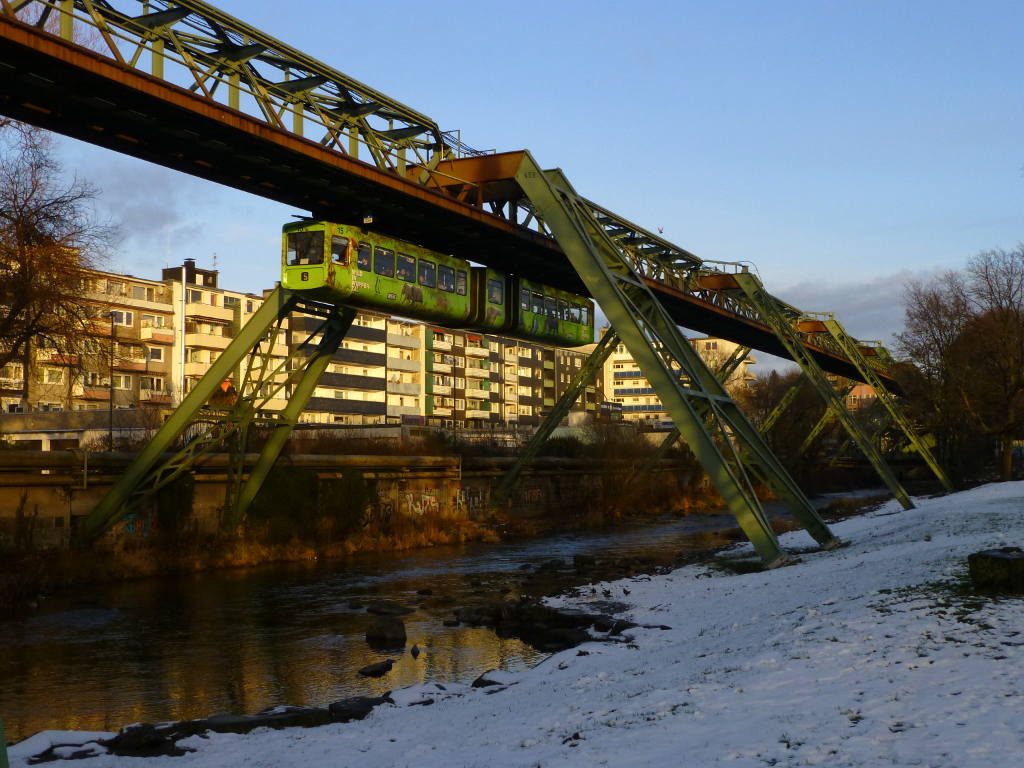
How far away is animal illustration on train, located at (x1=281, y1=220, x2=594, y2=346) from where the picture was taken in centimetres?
2944

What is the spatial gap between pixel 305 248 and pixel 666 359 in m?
11.7

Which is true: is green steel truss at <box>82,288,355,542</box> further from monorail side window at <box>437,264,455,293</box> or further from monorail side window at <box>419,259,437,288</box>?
monorail side window at <box>437,264,455,293</box>

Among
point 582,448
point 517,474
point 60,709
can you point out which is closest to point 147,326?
point 582,448

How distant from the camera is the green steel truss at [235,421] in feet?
96.0

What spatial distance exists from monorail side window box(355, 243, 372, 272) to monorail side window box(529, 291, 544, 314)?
10.4 m

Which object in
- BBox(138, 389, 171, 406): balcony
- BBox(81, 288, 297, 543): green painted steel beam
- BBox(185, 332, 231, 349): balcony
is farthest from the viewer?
BBox(185, 332, 231, 349): balcony

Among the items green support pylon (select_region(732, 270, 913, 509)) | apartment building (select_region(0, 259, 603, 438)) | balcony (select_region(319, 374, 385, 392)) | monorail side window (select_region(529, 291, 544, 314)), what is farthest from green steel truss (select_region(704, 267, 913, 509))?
balcony (select_region(319, 374, 385, 392))

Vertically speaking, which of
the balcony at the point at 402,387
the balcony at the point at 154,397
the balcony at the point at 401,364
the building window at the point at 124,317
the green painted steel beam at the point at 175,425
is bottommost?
the green painted steel beam at the point at 175,425

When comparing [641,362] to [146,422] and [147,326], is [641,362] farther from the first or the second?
[147,326]

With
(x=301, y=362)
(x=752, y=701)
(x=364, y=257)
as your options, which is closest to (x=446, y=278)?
(x=364, y=257)

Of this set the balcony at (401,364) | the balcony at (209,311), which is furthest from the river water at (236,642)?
the balcony at (401,364)

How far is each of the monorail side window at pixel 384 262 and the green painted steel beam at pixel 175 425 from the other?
294 cm

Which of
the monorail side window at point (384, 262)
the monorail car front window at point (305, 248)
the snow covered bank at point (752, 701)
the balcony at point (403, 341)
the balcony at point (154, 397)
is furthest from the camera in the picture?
the balcony at point (403, 341)

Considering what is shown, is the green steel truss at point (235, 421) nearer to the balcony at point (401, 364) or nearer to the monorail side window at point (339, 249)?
the monorail side window at point (339, 249)
